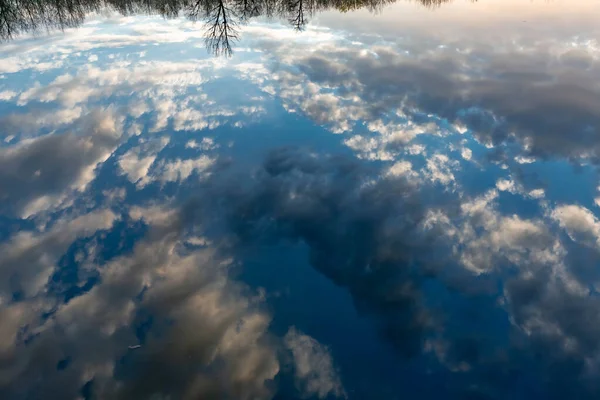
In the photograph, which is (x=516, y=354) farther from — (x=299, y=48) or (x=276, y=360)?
(x=299, y=48)

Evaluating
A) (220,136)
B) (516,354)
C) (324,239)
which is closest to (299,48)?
(220,136)

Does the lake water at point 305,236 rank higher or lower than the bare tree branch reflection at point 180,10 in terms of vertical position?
lower

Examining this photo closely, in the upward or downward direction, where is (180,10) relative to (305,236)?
upward

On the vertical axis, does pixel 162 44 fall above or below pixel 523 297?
above

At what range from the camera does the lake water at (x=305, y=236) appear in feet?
29.9

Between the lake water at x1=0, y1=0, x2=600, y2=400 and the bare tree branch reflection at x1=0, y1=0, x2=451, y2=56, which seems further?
the bare tree branch reflection at x1=0, y1=0, x2=451, y2=56

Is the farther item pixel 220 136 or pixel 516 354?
pixel 220 136

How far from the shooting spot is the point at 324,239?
13055 millimetres

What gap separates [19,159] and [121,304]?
12.5m

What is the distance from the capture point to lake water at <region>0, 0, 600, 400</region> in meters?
9.11

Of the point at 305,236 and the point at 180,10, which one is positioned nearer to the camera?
the point at 305,236

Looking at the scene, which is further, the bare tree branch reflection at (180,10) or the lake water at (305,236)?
the bare tree branch reflection at (180,10)

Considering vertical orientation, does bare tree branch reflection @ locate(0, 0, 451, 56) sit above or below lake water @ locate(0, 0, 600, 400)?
above

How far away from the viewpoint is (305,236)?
1321 cm
